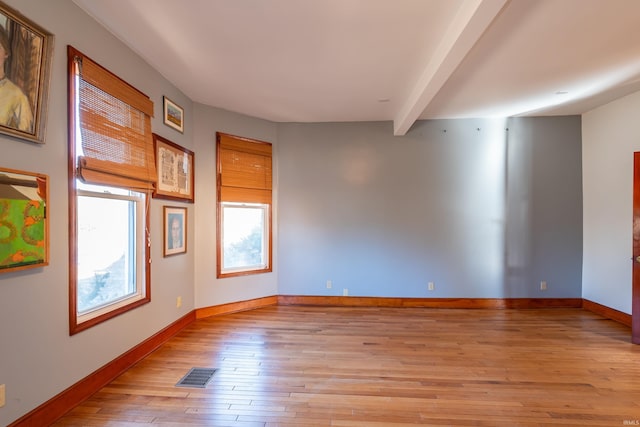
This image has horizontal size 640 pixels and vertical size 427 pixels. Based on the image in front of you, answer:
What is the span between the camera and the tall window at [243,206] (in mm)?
4352

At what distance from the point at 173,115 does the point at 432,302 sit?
4.41 m

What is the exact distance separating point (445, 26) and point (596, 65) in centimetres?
183

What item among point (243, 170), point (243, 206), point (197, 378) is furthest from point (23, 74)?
point (243, 206)

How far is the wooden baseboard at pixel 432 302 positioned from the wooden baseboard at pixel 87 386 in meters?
2.07

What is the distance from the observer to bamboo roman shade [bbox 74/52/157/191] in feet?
7.48

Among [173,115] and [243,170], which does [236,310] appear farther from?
[173,115]

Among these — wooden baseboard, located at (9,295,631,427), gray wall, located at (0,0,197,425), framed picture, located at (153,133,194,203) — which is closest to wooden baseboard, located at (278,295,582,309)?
wooden baseboard, located at (9,295,631,427)

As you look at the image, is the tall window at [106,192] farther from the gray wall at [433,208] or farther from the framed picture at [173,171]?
the gray wall at [433,208]

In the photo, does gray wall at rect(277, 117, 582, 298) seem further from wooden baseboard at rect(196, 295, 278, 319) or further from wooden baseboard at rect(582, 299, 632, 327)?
wooden baseboard at rect(196, 295, 278, 319)

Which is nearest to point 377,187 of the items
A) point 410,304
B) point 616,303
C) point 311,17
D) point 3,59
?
point 410,304

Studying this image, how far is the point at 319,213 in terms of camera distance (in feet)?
16.0

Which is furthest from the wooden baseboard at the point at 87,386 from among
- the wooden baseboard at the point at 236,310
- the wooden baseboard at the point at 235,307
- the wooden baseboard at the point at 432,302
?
the wooden baseboard at the point at 432,302

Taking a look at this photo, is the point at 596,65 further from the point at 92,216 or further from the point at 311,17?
the point at 92,216

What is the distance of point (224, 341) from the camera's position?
3.41 m
